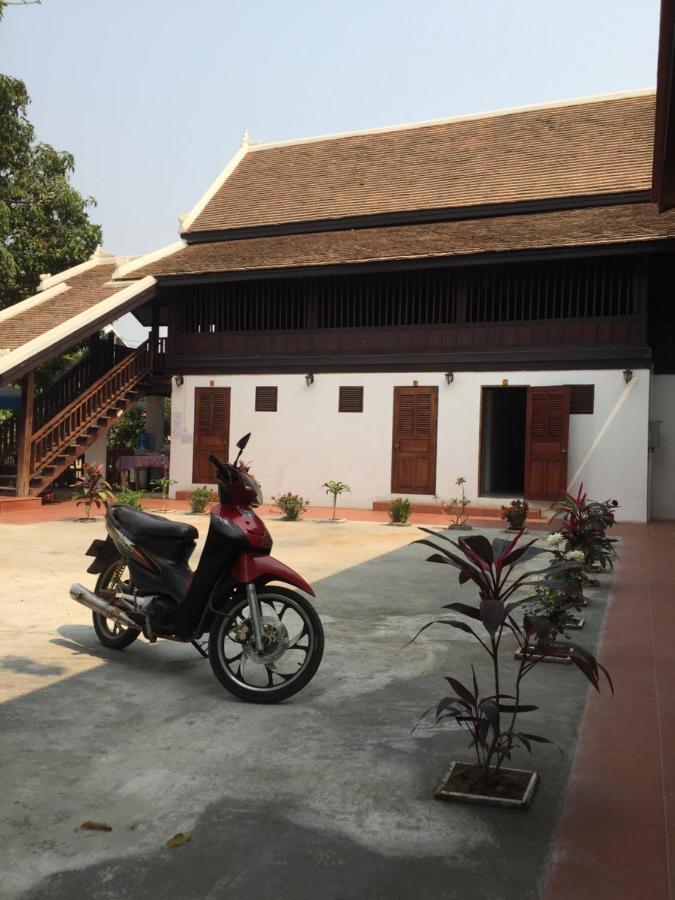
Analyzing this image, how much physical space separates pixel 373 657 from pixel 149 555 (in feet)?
5.07

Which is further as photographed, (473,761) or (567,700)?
(567,700)

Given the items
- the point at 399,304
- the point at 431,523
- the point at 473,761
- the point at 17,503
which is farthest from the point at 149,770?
the point at 399,304

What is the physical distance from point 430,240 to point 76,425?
8.07 m

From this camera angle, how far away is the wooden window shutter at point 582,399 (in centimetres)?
1588

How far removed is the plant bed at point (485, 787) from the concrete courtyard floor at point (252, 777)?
4 cm

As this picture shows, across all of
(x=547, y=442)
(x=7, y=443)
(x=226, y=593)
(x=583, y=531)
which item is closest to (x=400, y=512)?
(x=547, y=442)

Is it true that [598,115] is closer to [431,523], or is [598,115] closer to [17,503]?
[431,523]

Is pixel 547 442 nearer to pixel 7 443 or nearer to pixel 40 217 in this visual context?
pixel 7 443

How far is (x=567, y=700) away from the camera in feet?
14.9

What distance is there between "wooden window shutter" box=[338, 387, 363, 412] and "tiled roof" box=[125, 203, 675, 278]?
8.58 feet

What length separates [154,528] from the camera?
515 cm

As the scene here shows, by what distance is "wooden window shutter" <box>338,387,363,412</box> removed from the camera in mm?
17922

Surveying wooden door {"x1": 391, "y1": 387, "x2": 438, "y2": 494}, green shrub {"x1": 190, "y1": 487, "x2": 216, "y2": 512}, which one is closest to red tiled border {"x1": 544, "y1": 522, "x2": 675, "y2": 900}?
green shrub {"x1": 190, "y1": 487, "x2": 216, "y2": 512}

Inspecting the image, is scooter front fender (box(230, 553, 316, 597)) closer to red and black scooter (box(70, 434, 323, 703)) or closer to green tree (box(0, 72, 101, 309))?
red and black scooter (box(70, 434, 323, 703))
